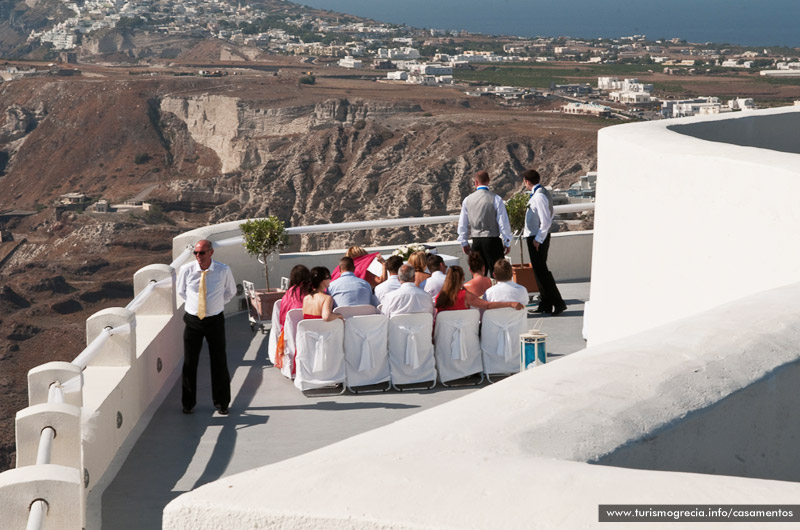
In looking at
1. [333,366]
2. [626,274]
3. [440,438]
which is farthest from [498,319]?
[440,438]

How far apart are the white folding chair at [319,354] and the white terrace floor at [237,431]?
12cm

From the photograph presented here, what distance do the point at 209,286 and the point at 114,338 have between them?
0.72m

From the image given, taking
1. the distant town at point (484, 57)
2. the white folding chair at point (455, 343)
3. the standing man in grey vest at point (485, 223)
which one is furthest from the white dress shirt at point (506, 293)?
the distant town at point (484, 57)

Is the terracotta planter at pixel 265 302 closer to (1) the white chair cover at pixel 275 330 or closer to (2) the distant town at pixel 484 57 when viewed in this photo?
(1) the white chair cover at pixel 275 330

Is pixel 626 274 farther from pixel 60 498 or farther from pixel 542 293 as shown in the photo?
pixel 542 293

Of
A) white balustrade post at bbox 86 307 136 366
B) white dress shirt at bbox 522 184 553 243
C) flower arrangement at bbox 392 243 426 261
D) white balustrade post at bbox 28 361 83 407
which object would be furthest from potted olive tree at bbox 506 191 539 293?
white balustrade post at bbox 28 361 83 407

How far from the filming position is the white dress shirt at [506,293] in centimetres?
720

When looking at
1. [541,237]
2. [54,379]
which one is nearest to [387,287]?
[541,237]

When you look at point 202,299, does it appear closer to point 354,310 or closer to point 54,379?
point 354,310

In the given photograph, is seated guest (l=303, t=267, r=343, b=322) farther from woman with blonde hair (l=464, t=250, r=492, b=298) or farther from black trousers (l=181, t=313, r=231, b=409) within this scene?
woman with blonde hair (l=464, t=250, r=492, b=298)

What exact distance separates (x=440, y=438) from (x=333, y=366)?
494 centimetres

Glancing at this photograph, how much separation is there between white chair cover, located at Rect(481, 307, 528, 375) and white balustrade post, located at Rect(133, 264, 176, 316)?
2250 mm

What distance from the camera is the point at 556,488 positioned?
1.53 m

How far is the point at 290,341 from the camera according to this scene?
700cm
